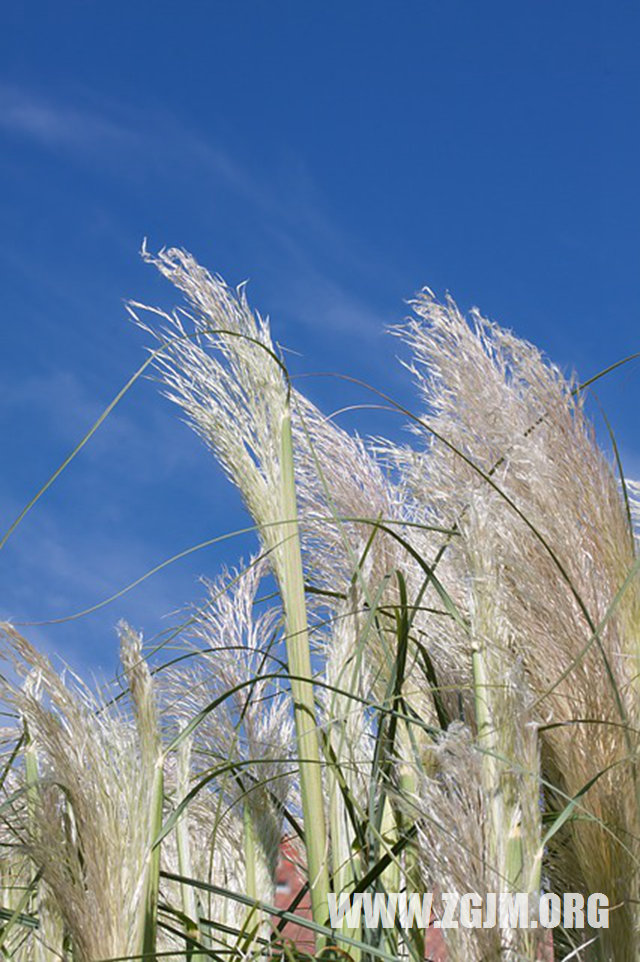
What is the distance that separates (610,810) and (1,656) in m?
0.70

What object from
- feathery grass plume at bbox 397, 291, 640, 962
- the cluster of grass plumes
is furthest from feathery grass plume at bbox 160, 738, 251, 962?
feathery grass plume at bbox 397, 291, 640, 962

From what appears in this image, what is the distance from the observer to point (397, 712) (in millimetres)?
1361

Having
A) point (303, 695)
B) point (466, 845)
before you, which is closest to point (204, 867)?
point (303, 695)

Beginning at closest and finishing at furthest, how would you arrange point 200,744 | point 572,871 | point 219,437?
point 572,871
point 219,437
point 200,744

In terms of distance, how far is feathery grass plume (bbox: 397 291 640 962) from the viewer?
125 centimetres

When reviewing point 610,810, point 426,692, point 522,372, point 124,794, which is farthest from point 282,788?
point 522,372

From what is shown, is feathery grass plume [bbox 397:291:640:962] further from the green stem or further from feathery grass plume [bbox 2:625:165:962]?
feathery grass plume [bbox 2:625:165:962]

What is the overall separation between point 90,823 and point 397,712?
1.23ft

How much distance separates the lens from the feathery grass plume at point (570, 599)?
49.4 inches

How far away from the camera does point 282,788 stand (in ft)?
4.96

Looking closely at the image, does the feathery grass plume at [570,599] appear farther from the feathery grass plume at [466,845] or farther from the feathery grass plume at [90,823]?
the feathery grass plume at [90,823]

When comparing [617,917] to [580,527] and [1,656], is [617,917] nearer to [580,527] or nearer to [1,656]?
[580,527]

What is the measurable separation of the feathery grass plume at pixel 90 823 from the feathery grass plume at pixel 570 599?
428mm

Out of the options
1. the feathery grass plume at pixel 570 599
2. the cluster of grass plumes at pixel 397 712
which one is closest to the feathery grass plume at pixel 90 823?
the cluster of grass plumes at pixel 397 712
